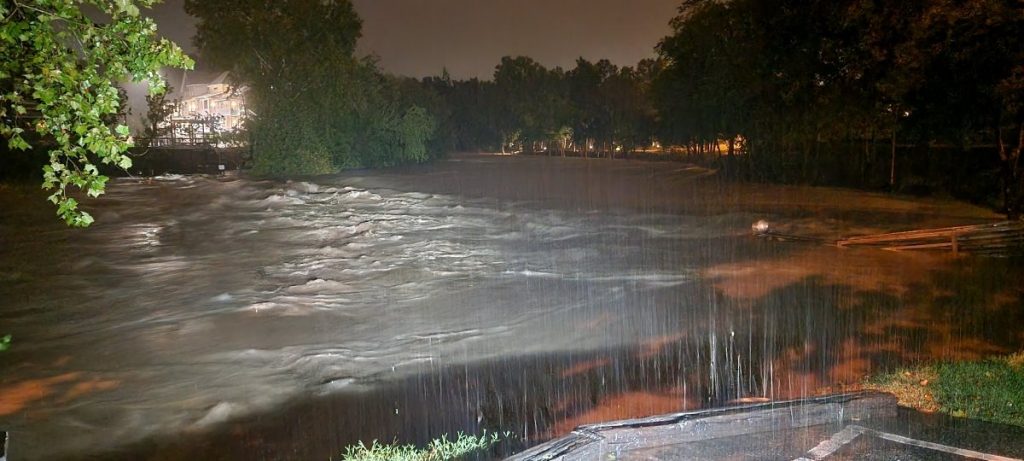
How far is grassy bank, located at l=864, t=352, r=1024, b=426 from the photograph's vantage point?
19.5 ft

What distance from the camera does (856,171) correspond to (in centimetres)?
3359

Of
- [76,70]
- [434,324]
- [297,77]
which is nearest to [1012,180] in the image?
[434,324]

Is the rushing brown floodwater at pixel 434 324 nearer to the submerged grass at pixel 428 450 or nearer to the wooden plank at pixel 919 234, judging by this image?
the submerged grass at pixel 428 450

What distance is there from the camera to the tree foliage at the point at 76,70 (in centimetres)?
374

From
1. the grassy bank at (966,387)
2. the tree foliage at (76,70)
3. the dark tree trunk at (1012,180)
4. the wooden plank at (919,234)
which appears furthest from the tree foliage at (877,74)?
the tree foliage at (76,70)

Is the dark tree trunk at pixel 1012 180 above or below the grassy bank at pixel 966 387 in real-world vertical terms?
above

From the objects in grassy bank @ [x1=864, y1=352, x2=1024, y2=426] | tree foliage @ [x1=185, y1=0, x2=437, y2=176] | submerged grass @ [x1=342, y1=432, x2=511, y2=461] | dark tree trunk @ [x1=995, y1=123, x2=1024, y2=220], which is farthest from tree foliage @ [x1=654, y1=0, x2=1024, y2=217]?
tree foliage @ [x1=185, y1=0, x2=437, y2=176]

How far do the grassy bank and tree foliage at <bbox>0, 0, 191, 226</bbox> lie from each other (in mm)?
6137

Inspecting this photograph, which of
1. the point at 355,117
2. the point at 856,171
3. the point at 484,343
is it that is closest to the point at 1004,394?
the point at 484,343

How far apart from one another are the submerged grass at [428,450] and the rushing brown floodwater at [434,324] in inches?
11.7

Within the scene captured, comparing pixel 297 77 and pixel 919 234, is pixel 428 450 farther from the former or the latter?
pixel 297 77

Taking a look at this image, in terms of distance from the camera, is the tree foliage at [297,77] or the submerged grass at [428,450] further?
the tree foliage at [297,77]

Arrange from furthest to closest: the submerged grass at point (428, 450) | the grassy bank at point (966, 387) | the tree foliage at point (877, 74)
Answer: the tree foliage at point (877, 74), the grassy bank at point (966, 387), the submerged grass at point (428, 450)

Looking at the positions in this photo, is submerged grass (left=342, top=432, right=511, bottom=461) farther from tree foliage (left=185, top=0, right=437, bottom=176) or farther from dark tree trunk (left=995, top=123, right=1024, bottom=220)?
tree foliage (left=185, top=0, right=437, bottom=176)
